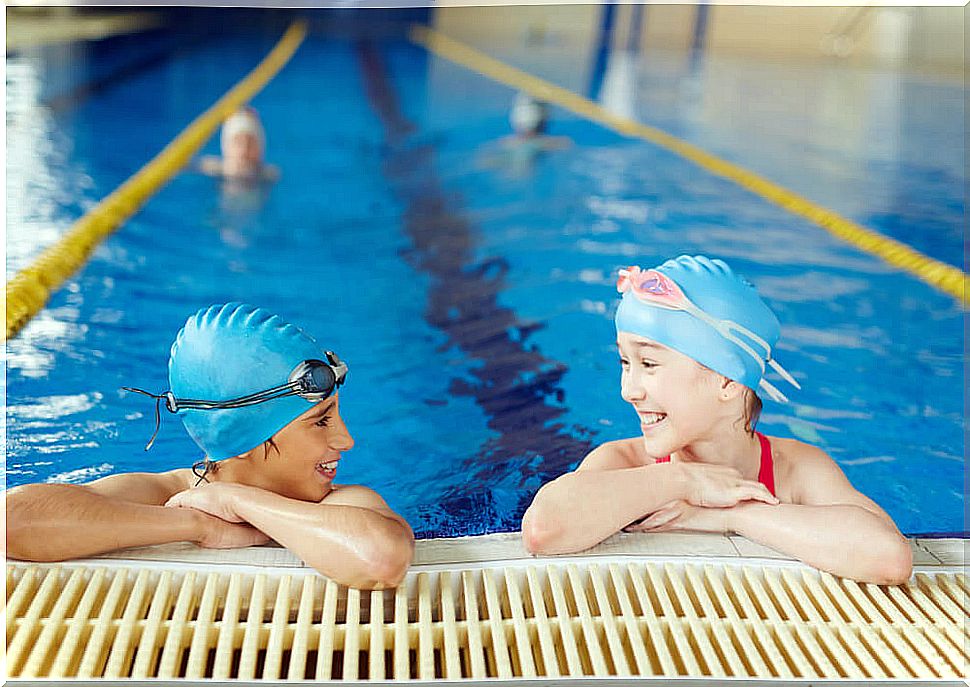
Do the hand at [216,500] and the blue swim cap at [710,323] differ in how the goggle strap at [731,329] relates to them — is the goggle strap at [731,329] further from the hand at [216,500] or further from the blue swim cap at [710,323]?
the hand at [216,500]

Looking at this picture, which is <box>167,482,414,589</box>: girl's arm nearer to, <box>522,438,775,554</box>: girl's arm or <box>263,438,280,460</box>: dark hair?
<box>263,438,280,460</box>: dark hair

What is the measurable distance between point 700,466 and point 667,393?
0.15 meters

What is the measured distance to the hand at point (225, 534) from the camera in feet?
5.87

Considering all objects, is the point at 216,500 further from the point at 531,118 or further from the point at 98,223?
the point at 531,118

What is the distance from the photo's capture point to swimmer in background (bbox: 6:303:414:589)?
1.70 meters

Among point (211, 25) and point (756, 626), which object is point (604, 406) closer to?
point (756, 626)

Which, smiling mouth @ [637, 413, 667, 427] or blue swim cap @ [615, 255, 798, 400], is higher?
blue swim cap @ [615, 255, 798, 400]

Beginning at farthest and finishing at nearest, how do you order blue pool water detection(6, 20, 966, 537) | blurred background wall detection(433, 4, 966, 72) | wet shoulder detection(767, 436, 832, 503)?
blurred background wall detection(433, 4, 966, 72) < blue pool water detection(6, 20, 966, 537) < wet shoulder detection(767, 436, 832, 503)

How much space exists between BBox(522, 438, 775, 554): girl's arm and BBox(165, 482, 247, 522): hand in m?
0.49

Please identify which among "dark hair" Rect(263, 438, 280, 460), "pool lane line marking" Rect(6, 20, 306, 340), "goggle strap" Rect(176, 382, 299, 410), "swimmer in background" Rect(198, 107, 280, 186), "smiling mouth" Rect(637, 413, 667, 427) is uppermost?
"goggle strap" Rect(176, 382, 299, 410)

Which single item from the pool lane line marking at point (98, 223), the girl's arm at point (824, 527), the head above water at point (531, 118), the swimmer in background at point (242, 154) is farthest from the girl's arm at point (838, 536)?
the head above water at point (531, 118)

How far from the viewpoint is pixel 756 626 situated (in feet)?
5.44

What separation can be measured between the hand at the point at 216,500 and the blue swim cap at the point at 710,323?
742 mm

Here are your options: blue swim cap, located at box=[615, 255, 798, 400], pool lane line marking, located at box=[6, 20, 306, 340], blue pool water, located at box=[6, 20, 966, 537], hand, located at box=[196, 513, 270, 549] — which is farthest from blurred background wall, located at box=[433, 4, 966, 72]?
hand, located at box=[196, 513, 270, 549]
